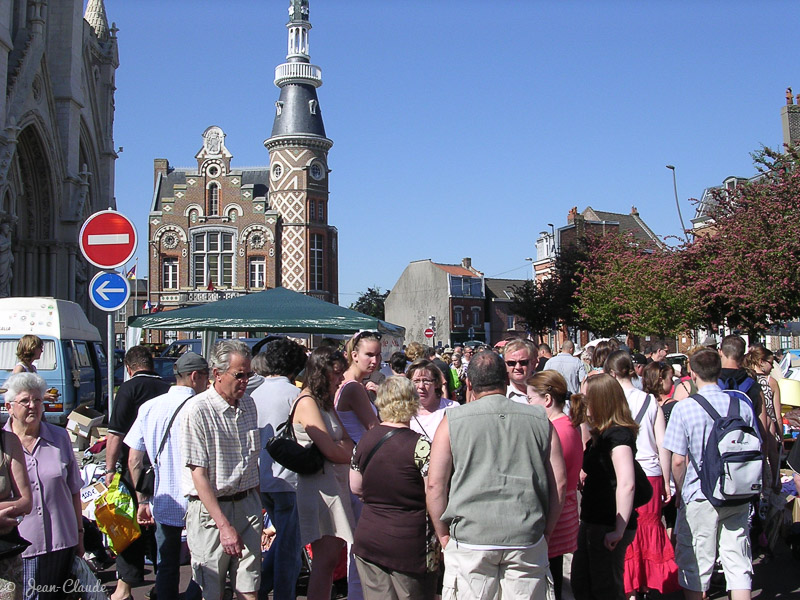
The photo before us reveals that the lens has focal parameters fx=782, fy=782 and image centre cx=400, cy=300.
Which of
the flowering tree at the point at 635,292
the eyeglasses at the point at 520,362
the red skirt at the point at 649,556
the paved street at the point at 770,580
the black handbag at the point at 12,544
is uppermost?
the flowering tree at the point at 635,292

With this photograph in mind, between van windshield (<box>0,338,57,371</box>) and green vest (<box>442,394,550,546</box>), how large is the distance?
11.6 metres

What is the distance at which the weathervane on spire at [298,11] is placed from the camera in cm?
6075

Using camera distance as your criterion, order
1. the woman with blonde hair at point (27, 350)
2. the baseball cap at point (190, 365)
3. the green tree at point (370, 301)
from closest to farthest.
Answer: the baseball cap at point (190, 365) → the woman with blonde hair at point (27, 350) → the green tree at point (370, 301)

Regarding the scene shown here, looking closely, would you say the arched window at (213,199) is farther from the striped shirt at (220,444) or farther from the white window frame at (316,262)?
the striped shirt at (220,444)

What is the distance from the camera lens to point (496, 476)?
12.8ft

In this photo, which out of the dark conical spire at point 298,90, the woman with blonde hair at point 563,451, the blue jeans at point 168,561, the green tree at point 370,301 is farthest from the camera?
the green tree at point 370,301

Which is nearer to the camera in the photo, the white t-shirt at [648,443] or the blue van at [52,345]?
the white t-shirt at [648,443]

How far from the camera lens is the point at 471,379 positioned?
13.5 ft

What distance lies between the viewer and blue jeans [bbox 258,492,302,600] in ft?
18.2

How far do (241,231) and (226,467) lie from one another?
49.9 m

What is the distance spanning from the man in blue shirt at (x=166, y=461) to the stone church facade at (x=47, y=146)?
860 inches

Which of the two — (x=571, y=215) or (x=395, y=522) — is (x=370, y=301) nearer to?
(x=571, y=215)

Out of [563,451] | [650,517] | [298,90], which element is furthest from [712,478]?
[298,90]

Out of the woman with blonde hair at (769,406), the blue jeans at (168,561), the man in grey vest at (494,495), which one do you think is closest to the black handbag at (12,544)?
the blue jeans at (168,561)
